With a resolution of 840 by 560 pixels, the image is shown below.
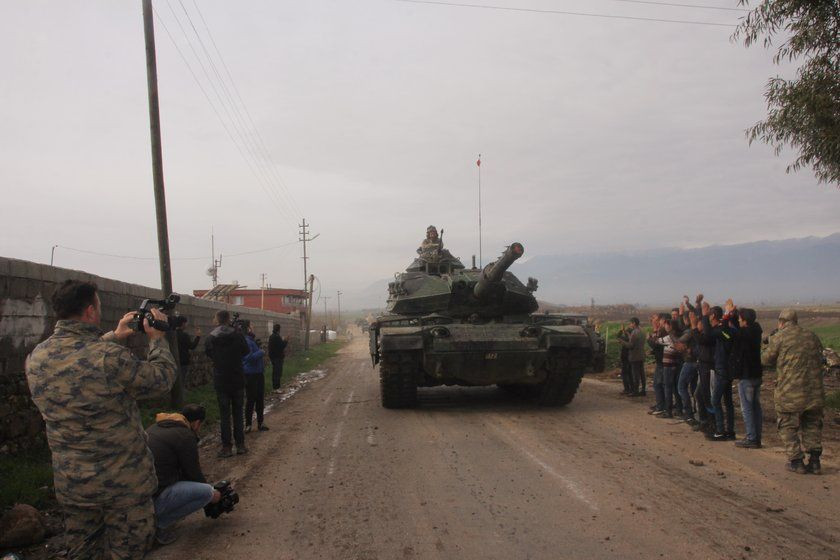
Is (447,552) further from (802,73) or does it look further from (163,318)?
(802,73)

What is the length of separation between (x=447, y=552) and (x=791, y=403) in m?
4.13

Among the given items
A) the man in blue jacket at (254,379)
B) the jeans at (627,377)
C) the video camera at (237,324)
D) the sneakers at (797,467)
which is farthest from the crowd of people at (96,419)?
the jeans at (627,377)

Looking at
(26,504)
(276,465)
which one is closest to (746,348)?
(276,465)

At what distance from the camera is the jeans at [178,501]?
169 inches

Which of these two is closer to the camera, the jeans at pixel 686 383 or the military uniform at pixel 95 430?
the military uniform at pixel 95 430

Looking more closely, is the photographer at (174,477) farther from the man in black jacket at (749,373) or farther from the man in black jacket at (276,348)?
the man in black jacket at (276,348)

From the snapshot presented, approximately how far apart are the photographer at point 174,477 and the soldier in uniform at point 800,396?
543 centimetres

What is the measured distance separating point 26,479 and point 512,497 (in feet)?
14.2

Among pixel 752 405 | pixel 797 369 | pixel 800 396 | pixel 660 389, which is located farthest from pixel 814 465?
pixel 660 389

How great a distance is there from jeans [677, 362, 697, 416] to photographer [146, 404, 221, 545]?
262 inches

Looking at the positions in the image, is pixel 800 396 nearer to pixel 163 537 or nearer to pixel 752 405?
pixel 752 405

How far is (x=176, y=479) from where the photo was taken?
4469mm

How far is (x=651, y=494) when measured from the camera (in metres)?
5.29

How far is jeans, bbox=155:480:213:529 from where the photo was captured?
4.29 m
